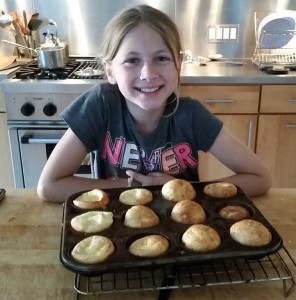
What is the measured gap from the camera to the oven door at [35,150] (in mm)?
2061

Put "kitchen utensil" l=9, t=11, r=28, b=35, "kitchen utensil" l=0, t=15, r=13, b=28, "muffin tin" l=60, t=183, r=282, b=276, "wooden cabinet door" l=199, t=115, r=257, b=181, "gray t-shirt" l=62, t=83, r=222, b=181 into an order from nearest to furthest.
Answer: "muffin tin" l=60, t=183, r=282, b=276, "gray t-shirt" l=62, t=83, r=222, b=181, "wooden cabinet door" l=199, t=115, r=257, b=181, "kitchen utensil" l=0, t=15, r=13, b=28, "kitchen utensil" l=9, t=11, r=28, b=35

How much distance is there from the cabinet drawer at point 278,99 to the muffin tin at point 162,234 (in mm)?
1261

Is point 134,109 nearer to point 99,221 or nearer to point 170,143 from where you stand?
point 170,143

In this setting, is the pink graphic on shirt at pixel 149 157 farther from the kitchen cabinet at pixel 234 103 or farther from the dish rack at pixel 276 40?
the dish rack at pixel 276 40

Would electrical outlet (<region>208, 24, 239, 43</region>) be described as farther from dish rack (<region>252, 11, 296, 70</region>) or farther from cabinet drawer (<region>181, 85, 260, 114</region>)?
cabinet drawer (<region>181, 85, 260, 114</region>)

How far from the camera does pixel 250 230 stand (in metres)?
0.71

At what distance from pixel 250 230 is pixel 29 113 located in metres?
1.57

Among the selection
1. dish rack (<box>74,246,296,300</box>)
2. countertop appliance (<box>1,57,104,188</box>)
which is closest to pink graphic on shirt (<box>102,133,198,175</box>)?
dish rack (<box>74,246,296,300</box>)

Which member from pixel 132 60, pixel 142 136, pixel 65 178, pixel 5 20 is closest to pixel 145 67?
pixel 132 60

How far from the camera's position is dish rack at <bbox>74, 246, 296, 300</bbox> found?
0.66 metres

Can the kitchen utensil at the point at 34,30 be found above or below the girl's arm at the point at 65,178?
above

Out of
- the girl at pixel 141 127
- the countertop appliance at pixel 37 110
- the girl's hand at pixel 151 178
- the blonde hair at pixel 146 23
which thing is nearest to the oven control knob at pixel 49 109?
the countertop appliance at pixel 37 110

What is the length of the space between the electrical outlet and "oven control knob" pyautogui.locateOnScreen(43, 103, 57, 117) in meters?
1.13

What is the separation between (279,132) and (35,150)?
1325 millimetres
